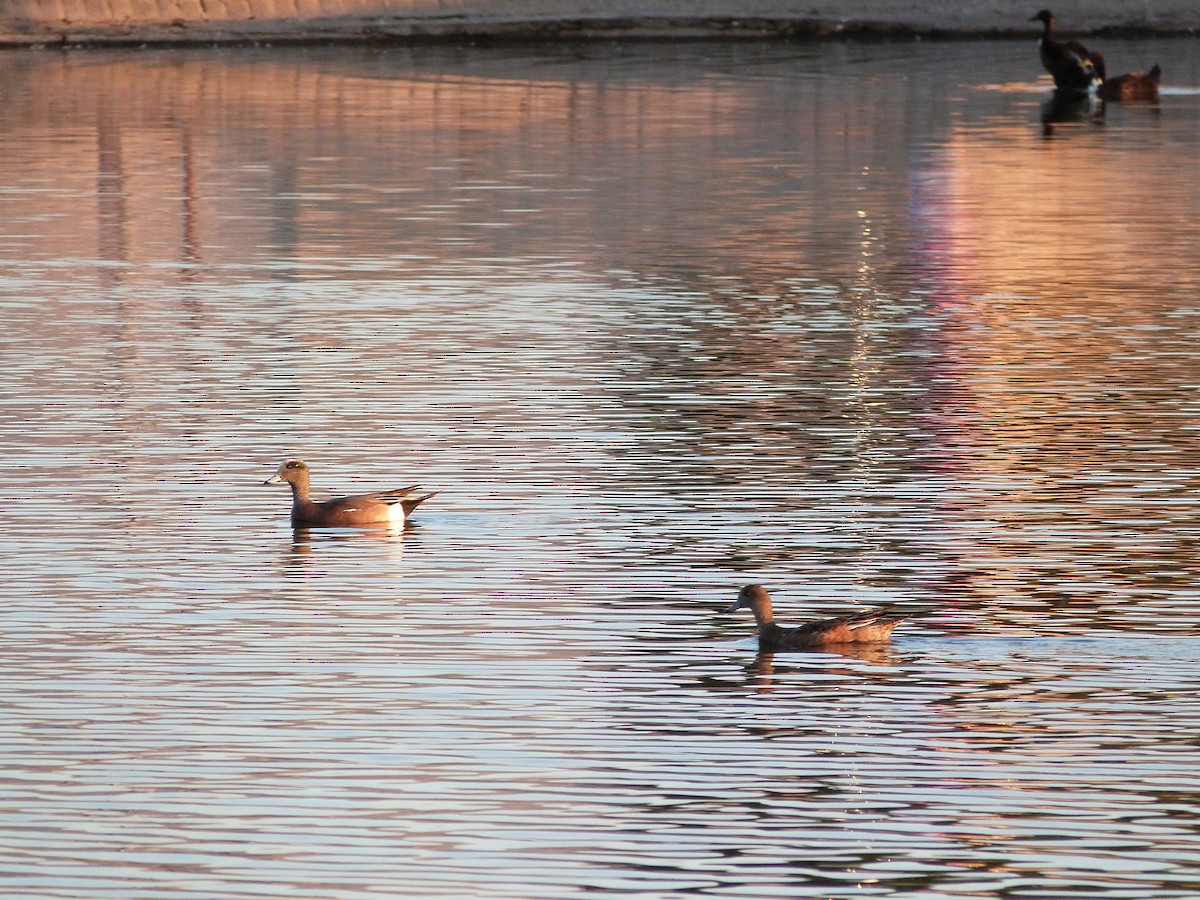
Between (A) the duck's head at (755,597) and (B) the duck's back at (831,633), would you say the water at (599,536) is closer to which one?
(B) the duck's back at (831,633)

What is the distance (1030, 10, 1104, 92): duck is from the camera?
152 ft

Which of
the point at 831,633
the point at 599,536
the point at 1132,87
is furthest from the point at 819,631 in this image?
the point at 1132,87

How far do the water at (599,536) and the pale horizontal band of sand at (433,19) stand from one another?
23.3 meters

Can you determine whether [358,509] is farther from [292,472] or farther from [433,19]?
[433,19]

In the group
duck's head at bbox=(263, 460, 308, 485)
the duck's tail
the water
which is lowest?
the water

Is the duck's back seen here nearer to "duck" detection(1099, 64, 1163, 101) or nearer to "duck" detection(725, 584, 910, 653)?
"duck" detection(725, 584, 910, 653)

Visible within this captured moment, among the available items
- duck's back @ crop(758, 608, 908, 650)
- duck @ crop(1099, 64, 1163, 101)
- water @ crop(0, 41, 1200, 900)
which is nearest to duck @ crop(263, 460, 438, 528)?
water @ crop(0, 41, 1200, 900)

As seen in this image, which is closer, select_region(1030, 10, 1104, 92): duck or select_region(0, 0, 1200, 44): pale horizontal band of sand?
select_region(1030, 10, 1104, 92): duck

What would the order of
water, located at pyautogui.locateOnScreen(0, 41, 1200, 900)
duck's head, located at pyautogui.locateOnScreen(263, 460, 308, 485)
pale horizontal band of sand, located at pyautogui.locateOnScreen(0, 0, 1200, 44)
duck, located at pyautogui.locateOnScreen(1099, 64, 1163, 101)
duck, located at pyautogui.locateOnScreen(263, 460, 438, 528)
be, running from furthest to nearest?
1. pale horizontal band of sand, located at pyautogui.locateOnScreen(0, 0, 1200, 44)
2. duck, located at pyautogui.locateOnScreen(1099, 64, 1163, 101)
3. duck's head, located at pyautogui.locateOnScreen(263, 460, 308, 485)
4. duck, located at pyautogui.locateOnScreen(263, 460, 438, 528)
5. water, located at pyautogui.locateOnScreen(0, 41, 1200, 900)

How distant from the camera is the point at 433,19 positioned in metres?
56.9

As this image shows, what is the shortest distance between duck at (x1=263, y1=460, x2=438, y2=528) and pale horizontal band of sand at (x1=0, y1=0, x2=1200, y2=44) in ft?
140

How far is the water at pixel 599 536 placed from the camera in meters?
9.84

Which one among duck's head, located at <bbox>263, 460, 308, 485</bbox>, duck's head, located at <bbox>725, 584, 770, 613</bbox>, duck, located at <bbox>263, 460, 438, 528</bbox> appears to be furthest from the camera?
duck's head, located at <bbox>263, 460, 308, 485</bbox>

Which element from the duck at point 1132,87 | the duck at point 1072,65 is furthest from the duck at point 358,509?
the duck at point 1072,65
